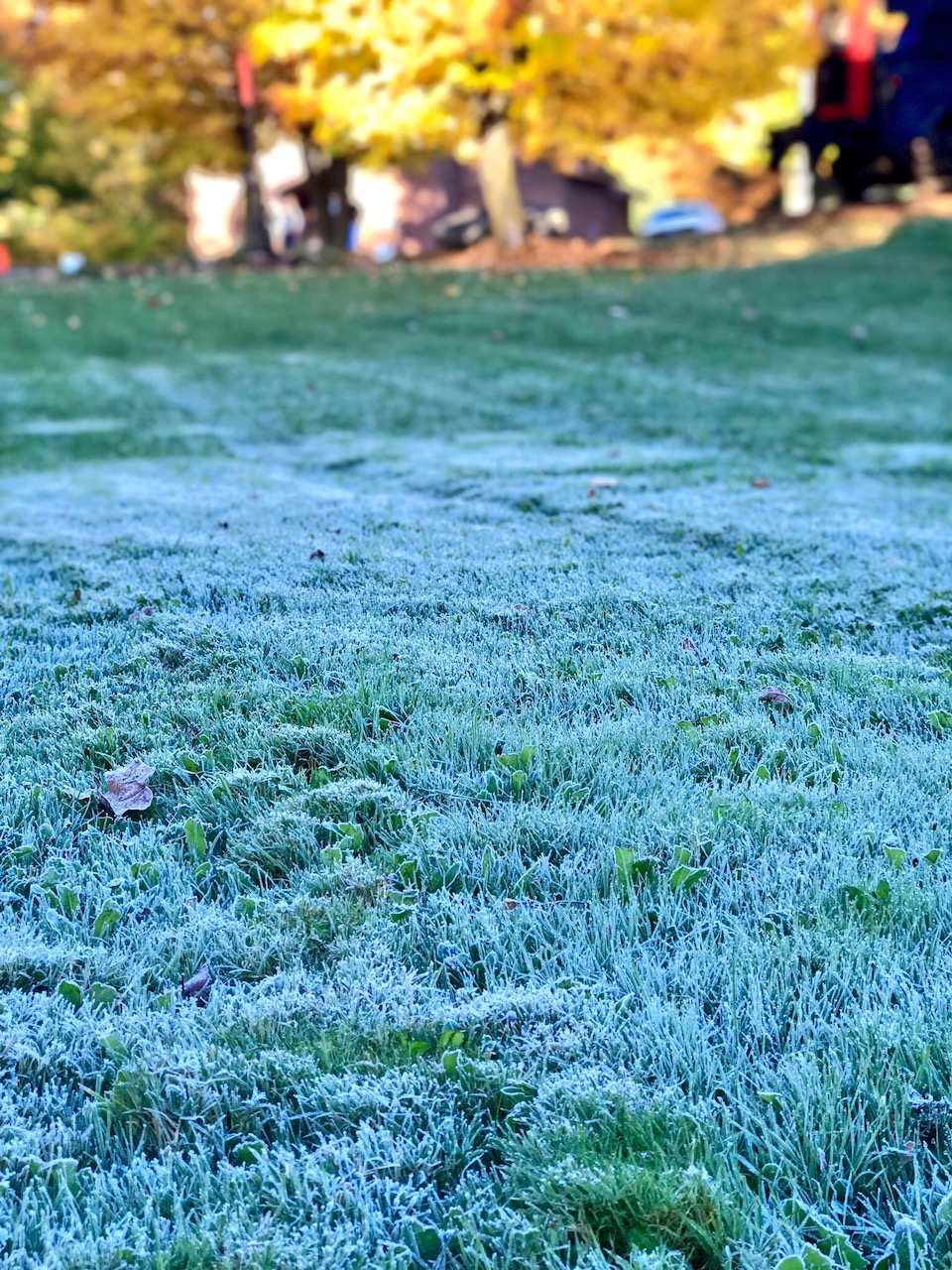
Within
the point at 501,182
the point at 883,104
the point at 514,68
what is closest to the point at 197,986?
the point at 514,68

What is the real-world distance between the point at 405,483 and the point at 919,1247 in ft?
18.5

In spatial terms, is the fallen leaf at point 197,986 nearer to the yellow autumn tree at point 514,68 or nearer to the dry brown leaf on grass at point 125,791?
the dry brown leaf on grass at point 125,791

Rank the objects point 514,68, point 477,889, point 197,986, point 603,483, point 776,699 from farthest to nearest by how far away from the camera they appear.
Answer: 1. point 514,68
2. point 603,483
3. point 776,699
4. point 477,889
5. point 197,986

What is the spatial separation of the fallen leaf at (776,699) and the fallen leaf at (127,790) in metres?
1.59

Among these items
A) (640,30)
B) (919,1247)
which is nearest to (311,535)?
(919,1247)

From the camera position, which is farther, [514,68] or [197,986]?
[514,68]

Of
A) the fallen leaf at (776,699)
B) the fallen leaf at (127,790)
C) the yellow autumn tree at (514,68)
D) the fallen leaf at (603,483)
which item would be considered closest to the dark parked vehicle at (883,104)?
the yellow autumn tree at (514,68)

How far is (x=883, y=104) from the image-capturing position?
2450 cm

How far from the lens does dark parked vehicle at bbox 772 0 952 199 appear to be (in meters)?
23.2

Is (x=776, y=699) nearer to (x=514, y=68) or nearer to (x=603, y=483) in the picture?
(x=603, y=483)

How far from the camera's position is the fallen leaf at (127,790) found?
2.62 metres

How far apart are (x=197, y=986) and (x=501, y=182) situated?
21.0 metres

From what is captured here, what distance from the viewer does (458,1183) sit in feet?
5.35

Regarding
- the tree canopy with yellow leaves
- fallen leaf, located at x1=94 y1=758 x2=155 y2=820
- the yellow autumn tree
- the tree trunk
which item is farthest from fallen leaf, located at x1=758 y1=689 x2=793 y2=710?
the tree canopy with yellow leaves
